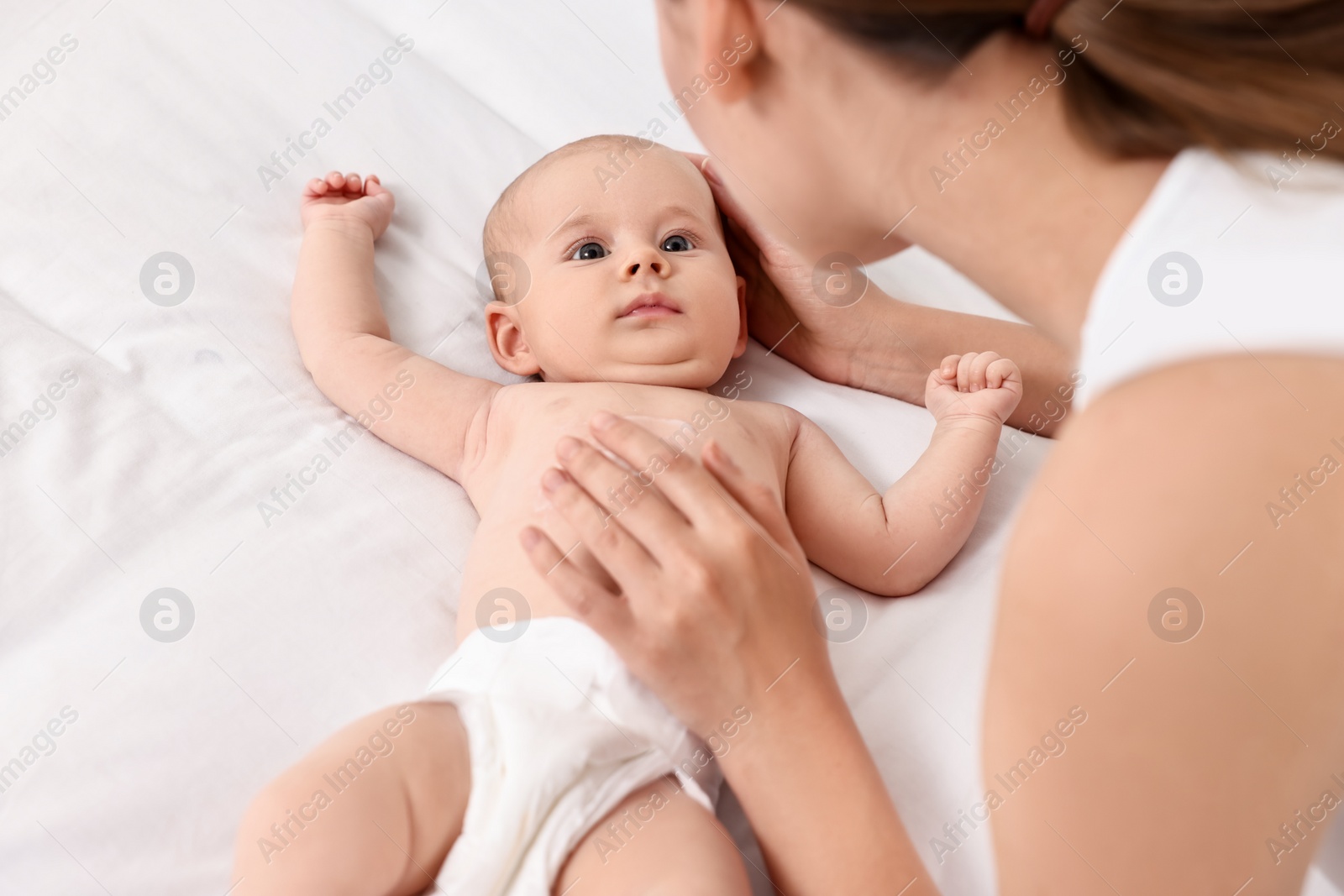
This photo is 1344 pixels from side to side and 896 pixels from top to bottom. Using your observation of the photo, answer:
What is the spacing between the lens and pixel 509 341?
161 centimetres

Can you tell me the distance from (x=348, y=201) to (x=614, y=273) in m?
0.56

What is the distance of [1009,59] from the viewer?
0.72 m

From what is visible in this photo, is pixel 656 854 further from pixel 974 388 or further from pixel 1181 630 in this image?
pixel 974 388

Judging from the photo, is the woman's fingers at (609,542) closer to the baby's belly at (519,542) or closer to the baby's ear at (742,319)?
the baby's belly at (519,542)

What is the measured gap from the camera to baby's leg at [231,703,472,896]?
932 mm

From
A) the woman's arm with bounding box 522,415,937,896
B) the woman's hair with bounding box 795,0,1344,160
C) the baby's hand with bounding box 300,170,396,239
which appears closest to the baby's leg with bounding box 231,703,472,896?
the woman's arm with bounding box 522,415,937,896

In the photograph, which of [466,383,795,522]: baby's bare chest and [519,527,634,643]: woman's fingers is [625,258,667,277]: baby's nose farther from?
[519,527,634,643]: woman's fingers

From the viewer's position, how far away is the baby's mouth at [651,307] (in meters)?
1.47

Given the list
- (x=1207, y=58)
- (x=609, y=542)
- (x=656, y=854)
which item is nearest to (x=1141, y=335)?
(x=1207, y=58)

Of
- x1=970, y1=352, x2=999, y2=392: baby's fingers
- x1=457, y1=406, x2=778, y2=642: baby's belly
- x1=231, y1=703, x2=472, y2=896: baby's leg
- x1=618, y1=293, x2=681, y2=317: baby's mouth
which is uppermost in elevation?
x1=618, y1=293, x2=681, y2=317: baby's mouth

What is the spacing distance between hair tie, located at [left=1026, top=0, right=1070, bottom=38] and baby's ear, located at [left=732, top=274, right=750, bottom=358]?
0.93m

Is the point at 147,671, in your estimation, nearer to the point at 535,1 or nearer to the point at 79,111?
the point at 79,111

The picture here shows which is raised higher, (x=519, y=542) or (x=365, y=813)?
(x=519, y=542)

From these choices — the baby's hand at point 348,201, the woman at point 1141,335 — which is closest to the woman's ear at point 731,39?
the woman at point 1141,335
